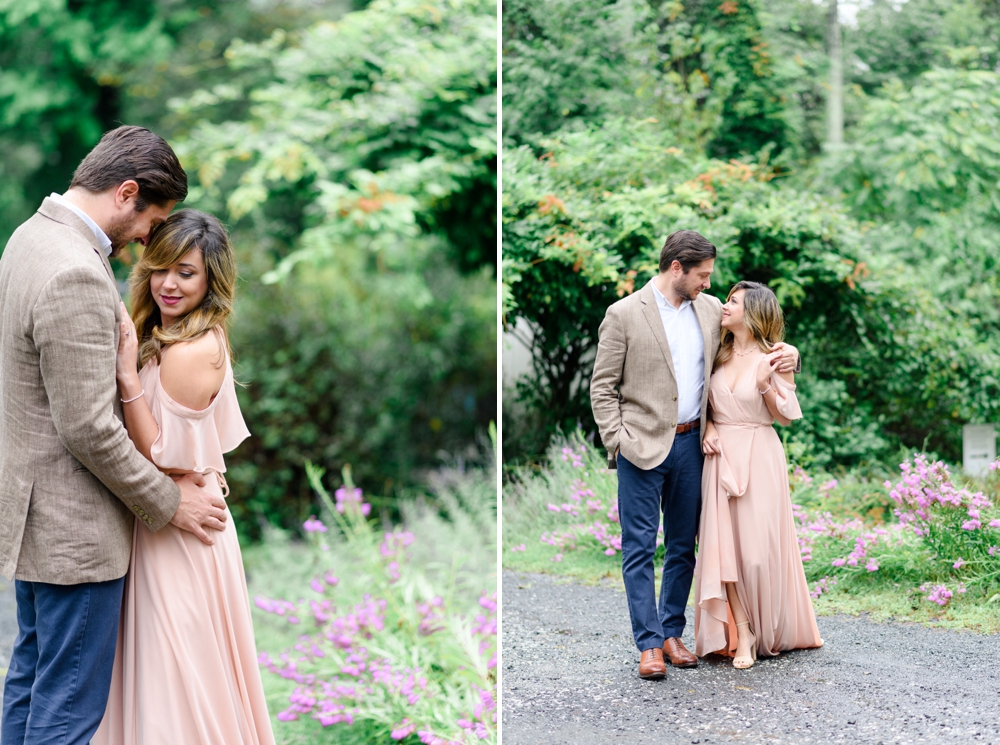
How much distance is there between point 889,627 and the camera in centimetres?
455

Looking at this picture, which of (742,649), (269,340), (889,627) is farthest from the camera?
(269,340)

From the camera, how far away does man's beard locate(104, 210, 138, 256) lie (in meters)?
2.68

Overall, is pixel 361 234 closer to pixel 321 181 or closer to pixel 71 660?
pixel 321 181

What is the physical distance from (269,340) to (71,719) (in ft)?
16.1

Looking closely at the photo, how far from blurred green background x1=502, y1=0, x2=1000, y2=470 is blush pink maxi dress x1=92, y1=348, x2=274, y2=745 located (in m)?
3.99

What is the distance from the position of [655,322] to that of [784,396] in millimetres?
676

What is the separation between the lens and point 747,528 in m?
4.07

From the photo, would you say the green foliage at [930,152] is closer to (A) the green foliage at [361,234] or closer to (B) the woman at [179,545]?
(A) the green foliage at [361,234]

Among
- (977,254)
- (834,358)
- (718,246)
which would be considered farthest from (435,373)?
(977,254)

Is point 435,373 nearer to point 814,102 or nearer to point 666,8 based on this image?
point 666,8

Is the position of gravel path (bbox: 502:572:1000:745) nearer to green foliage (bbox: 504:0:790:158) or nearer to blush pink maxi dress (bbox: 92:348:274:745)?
blush pink maxi dress (bbox: 92:348:274:745)

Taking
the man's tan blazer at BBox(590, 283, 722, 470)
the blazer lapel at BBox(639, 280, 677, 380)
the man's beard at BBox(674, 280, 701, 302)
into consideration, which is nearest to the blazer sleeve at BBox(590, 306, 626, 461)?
the man's tan blazer at BBox(590, 283, 722, 470)

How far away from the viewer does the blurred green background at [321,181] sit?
6.12 metres

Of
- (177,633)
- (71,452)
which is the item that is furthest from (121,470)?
(177,633)
